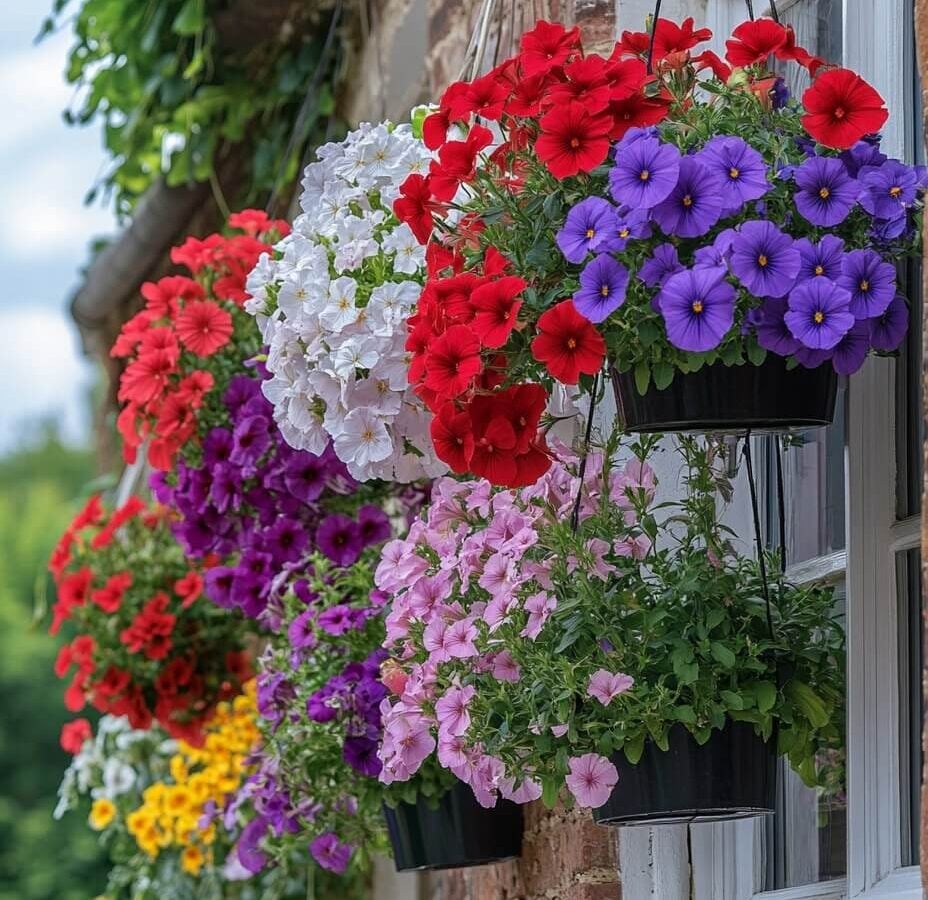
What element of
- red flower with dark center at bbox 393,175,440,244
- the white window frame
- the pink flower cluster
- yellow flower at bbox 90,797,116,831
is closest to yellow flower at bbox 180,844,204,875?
yellow flower at bbox 90,797,116,831

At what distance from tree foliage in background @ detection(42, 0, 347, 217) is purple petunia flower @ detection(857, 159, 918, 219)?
8.01ft

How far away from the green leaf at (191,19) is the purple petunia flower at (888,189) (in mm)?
2660

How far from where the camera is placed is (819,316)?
1752mm

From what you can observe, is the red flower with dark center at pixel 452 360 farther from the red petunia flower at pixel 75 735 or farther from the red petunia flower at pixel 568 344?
the red petunia flower at pixel 75 735

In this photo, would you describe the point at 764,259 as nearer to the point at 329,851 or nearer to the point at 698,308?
the point at 698,308

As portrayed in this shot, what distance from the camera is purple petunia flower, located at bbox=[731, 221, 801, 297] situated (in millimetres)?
1750

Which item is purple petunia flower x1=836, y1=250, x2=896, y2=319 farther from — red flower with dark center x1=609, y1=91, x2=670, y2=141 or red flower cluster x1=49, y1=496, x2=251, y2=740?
red flower cluster x1=49, y1=496, x2=251, y2=740

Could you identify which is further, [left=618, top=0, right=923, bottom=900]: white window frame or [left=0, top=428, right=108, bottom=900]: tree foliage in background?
[left=0, top=428, right=108, bottom=900]: tree foliage in background

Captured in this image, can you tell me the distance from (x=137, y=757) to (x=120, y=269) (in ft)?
5.34

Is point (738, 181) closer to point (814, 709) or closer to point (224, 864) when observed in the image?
point (814, 709)

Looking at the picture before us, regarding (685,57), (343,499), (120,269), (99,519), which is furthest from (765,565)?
(120,269)

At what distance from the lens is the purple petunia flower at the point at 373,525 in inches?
110

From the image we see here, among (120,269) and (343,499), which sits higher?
(120,269)

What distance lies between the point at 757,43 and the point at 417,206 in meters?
0.45
